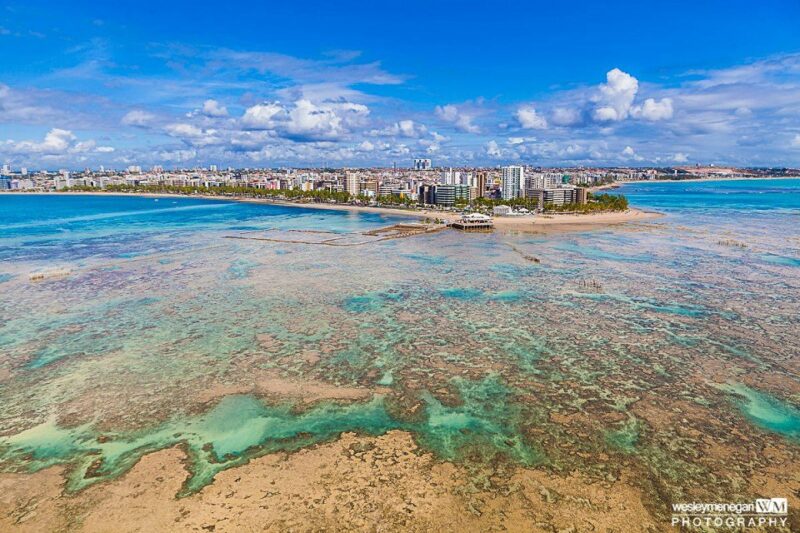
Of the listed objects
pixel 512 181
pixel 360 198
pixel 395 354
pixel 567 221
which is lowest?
pixel 395 354

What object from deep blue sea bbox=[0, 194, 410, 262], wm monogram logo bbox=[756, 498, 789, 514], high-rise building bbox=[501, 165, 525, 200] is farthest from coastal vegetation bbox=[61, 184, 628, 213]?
wm monogram logo bbox=[756, 498, 789, 514]

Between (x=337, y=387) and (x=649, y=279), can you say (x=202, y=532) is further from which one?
(x=649, y=279)

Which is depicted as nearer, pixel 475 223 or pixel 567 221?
pixel 475 223

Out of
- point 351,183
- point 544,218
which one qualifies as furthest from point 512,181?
point 544,218

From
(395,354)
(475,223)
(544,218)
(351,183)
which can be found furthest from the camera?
(351,183)

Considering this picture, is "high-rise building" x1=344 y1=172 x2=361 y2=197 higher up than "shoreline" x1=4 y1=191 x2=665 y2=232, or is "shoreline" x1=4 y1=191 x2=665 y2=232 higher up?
"high-rise building" x1=344 y1=172 x2=361 y2=197

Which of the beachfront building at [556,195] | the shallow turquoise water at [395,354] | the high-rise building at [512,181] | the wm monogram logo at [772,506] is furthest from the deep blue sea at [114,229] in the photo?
the wm monogram logo at [772,506]

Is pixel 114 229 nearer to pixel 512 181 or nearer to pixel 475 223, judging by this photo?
pixel 475 223

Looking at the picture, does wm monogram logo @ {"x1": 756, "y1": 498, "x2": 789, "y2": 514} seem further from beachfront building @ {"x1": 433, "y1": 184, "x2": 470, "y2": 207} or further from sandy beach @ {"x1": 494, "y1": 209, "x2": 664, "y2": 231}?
beachfront building @ {"x1": 433, "y1": 184, "x2": 470, "y2": 207}

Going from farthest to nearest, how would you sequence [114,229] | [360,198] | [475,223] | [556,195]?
[360,198] < [556,195] < [114,229] < [475,223]

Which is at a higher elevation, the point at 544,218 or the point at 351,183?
the point at 351,183
